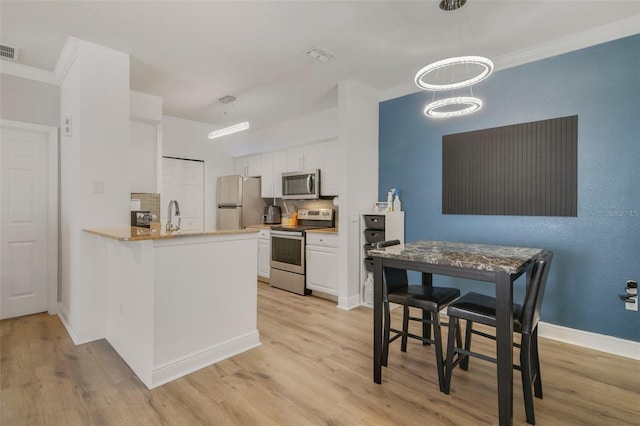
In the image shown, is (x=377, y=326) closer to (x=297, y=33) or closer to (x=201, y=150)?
(x=297, y=33)

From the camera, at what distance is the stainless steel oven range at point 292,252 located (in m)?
4.43

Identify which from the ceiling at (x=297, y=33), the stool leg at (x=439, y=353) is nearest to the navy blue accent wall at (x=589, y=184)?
the ceiling at (x=297, y=33)

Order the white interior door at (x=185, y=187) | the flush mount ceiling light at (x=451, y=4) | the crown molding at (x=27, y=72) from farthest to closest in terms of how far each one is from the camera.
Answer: the white interior door at (x=185, y=187)
the crown molding at (x=27, y=72)
the flush mount ceiling light at (x=451, y=4)

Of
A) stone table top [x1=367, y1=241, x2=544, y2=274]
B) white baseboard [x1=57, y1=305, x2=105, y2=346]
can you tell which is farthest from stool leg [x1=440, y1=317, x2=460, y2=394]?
white baseboard [x1=57, y1=305, x2=105, y2=346]

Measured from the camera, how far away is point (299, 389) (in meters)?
2.12

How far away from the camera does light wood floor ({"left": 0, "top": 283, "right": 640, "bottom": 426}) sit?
184 centimetres

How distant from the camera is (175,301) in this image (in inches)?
88.4

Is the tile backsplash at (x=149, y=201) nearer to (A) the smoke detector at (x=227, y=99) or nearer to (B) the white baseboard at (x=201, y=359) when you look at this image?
(A) the smoke detector at (x=227, y=99)

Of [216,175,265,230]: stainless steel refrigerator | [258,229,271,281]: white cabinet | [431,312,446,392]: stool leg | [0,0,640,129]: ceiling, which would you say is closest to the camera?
[431,312,446,392]: stool leg

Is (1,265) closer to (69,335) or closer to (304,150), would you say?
(69,335)

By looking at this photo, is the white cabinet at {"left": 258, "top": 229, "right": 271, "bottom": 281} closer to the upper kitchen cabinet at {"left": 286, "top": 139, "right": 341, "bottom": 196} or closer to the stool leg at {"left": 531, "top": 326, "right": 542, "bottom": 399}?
the upper kitchen cabinet at {"left": 286, "top": 139, "right": 341, "bottom": 196}

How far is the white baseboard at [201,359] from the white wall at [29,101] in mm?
3166

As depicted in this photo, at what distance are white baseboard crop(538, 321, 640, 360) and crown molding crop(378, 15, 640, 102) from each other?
258cm

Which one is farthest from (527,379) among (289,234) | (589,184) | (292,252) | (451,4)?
(289,234)
